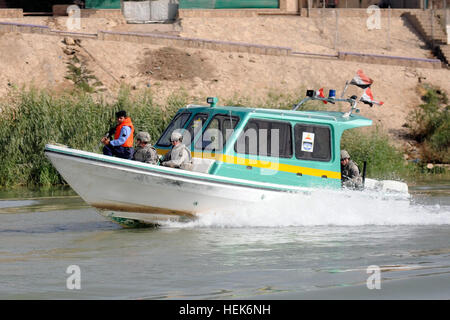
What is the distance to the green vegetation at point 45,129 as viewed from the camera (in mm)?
24766

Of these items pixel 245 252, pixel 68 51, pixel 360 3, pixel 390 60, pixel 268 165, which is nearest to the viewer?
pixel 245 252

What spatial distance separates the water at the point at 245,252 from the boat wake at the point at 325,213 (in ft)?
0.06

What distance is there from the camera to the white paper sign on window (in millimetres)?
15695

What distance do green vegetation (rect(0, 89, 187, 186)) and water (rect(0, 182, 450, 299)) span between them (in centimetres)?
583

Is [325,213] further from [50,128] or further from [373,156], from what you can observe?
[373,156]

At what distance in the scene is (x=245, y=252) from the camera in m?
12.7

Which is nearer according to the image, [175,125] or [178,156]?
[178,156]

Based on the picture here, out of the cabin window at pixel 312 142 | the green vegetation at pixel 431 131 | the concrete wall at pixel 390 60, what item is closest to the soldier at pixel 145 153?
the cabin window at pixel 312 142

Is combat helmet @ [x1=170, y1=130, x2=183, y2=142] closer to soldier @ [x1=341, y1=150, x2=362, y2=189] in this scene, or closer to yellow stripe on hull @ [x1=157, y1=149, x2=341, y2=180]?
yellow stripe on hull @ [x1=157, y1=149, x2=341, y2=180]

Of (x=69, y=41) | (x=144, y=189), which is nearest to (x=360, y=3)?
(x=69, y=41)

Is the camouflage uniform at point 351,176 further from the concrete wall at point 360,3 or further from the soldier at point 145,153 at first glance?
the concrete wall at point 360,3

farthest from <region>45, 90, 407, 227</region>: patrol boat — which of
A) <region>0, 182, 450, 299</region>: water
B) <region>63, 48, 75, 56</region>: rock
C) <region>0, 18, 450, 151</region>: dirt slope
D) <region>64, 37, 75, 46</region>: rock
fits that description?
<region>64, 37, 75, 46</region>: rock

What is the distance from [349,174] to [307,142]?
1.26 m
